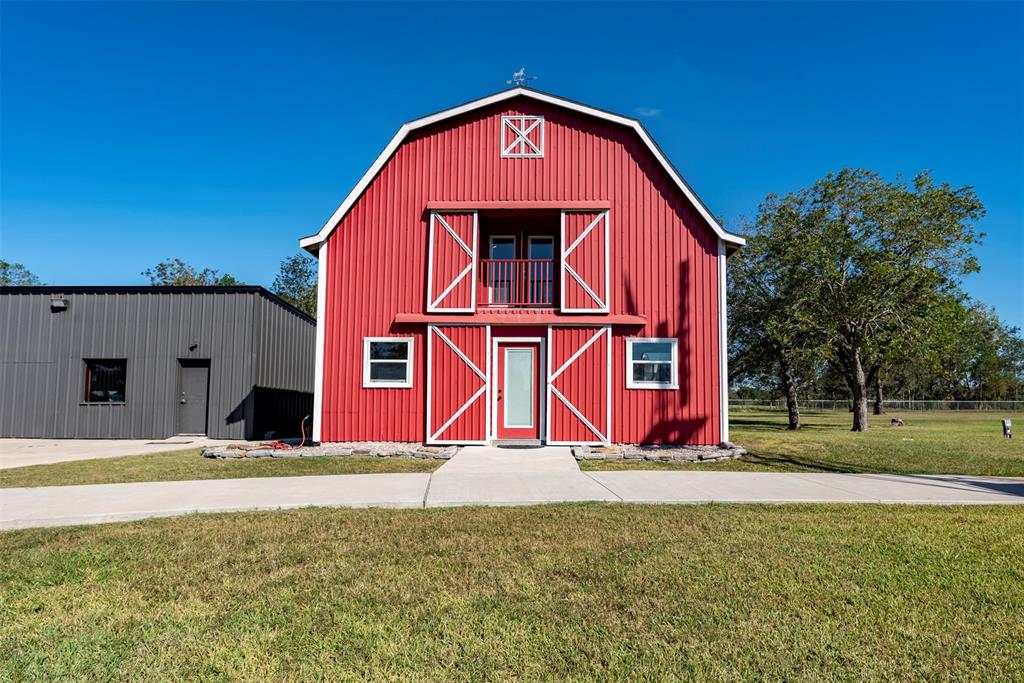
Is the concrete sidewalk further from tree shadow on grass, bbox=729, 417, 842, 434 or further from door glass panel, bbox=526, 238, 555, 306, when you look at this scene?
tree shadow on grass, bbox=729, 417, 842, 434

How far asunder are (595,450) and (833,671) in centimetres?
954

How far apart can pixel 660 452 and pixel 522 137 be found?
8.40 metres

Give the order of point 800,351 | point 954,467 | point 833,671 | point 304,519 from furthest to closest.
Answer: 1. point 800,351
2. point 954,467
3. point 304,519
4. point 833,671

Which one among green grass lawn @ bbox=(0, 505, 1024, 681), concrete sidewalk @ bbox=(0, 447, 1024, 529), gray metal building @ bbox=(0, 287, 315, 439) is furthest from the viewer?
gray metal building @ bbox=(0, 287, 315, 439)

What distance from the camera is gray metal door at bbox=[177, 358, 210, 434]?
1731 centimetres

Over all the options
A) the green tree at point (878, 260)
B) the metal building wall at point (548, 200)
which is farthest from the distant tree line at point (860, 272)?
the metal building wall at point (548, 200)

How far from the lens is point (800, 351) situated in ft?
74.2

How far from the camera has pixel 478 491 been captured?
746 cm

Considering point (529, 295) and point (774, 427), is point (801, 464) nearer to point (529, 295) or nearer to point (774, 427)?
point (529, 295)

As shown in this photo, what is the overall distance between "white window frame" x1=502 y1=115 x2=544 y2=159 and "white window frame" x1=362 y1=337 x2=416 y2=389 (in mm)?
5338

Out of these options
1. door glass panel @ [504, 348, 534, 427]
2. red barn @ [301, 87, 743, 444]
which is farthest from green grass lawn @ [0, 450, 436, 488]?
door glass panel @ [504, 348, 534, 427]

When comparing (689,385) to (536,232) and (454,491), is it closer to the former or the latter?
(536,232)

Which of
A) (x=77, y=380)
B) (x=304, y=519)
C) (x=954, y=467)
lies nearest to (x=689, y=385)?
(x=954, y=467)

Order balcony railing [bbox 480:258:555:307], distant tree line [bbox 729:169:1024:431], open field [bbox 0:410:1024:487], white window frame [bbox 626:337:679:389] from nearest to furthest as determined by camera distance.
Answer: open field [bbox 0:410:1024:487]
white window frame [bbox 626:337:679:389]
balcony railing [bbox 480:258:555:307]
distant tree line [bbox 729:169:1024:431]
